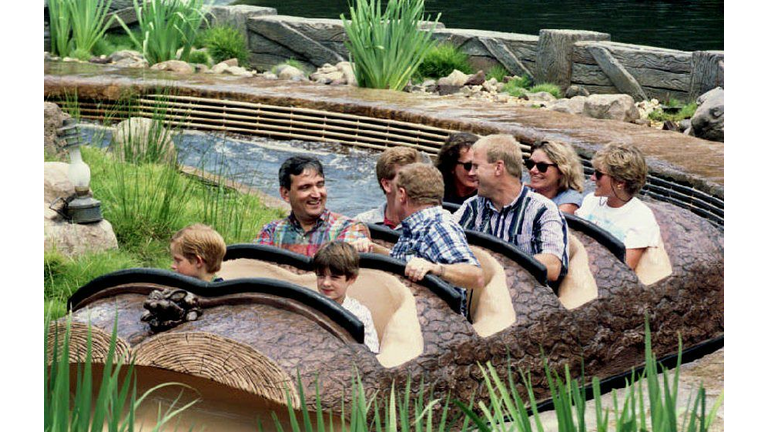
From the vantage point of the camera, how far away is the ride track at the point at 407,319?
306cm

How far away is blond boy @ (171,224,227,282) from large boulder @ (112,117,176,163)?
3.30m

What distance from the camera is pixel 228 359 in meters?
3.02

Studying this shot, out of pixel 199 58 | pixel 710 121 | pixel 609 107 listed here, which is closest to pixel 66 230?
pixel 710 121

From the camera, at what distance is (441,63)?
37.6ft

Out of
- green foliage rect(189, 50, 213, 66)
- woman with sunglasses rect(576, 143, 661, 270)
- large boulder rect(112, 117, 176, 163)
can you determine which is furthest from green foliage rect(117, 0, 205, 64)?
woman with sunglasses rect(576, 143, 661, 270)

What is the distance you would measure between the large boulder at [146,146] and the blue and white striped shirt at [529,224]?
3.00 metres

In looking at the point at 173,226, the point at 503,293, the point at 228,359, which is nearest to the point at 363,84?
the point at 173,226

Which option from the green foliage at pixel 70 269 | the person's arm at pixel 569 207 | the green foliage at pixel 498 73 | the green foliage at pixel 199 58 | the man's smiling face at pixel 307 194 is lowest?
the green foliage at pixel 70 269

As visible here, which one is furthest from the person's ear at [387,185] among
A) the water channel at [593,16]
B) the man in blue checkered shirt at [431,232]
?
the water channel at [593,16]

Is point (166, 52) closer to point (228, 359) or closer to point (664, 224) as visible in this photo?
point (664, 224)

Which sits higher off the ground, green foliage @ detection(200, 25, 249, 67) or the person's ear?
green foliage @ detection(200, 25, 249, 67)

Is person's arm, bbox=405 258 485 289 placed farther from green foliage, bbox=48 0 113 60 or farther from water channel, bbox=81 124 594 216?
green foliage, bbox=48 0 113 60

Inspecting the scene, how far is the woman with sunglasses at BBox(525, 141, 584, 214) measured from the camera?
4480 millimetres

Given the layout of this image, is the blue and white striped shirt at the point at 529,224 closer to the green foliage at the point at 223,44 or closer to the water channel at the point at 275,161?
the water channel at the point at 275,161
